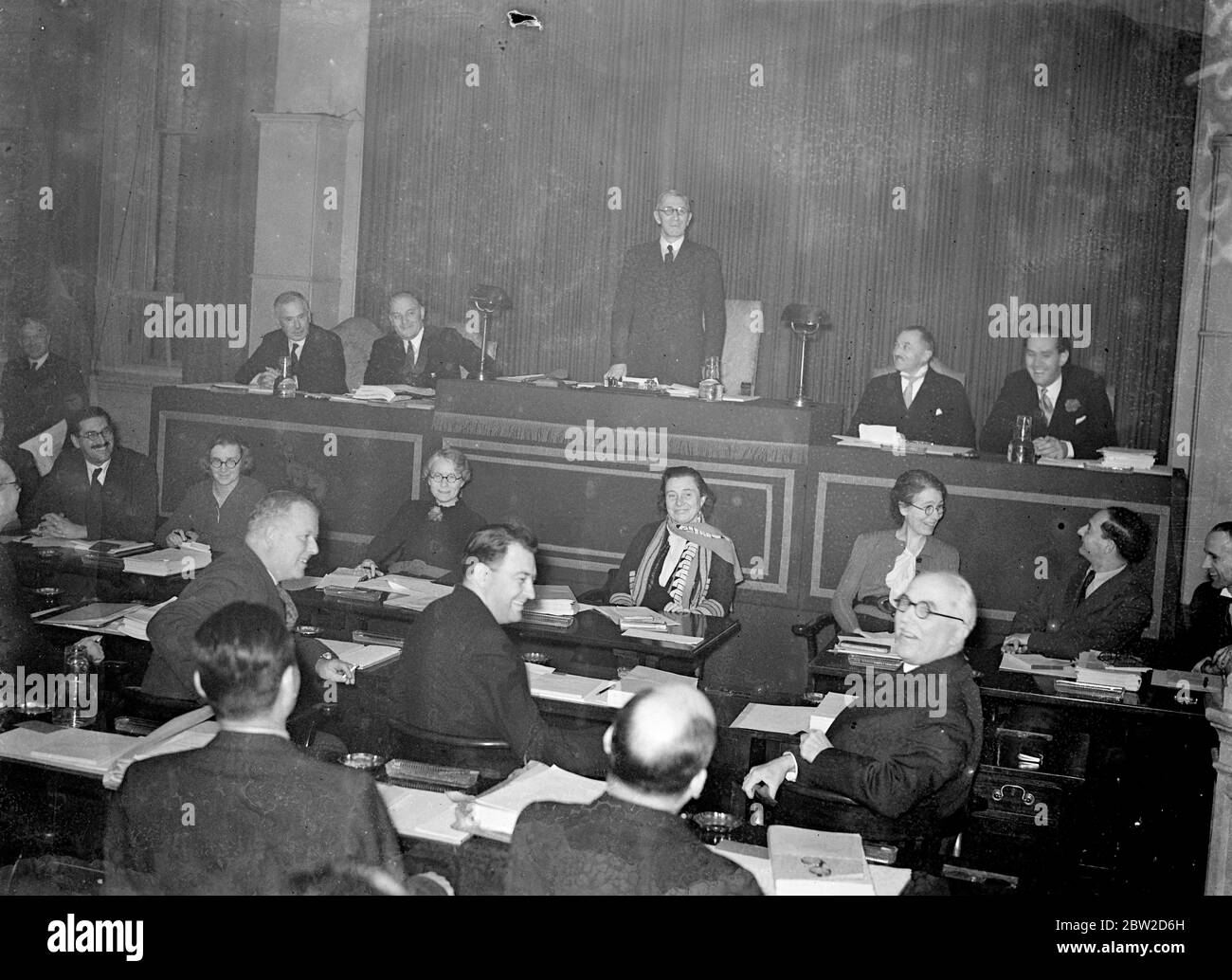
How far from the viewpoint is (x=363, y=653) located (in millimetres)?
3646

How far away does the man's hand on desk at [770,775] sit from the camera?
2.89 m

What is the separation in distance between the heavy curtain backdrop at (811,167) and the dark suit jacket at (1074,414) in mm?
1782

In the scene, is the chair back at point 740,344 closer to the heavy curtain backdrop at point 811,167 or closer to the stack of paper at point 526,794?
the heavy curtain backdrop at point 811,167

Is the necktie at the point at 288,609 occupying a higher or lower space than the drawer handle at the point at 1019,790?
higher

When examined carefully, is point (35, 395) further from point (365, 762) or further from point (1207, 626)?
point (1207, 626)

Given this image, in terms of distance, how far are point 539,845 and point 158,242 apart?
272 inches

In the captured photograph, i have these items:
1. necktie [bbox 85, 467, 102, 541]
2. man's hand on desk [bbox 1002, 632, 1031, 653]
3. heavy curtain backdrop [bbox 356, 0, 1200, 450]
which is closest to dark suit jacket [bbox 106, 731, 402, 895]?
man's hand on desk [bbox 1002, 632, 1031, 653]

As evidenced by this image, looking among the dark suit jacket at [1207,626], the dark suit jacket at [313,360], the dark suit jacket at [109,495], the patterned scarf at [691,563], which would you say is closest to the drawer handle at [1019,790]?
the dark suit jacket at [1207,626]

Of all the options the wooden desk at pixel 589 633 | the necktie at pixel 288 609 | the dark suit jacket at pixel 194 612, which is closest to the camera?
the dark suit jacket at pixel 194 612

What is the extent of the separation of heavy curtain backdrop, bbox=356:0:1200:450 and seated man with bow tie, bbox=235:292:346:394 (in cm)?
221

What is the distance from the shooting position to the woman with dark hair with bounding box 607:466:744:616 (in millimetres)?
4887

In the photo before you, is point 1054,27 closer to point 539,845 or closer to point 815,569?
point 815,569

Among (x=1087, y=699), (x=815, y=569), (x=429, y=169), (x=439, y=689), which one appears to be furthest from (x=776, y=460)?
(x=429, y=169)

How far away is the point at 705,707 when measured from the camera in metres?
2.19
